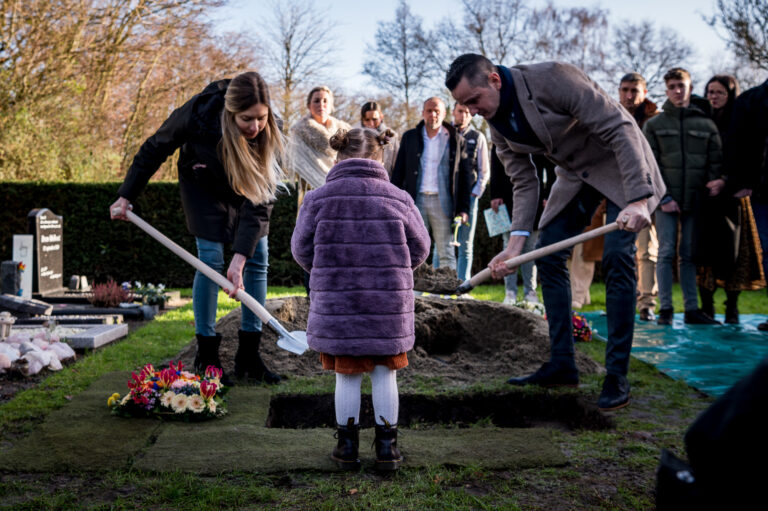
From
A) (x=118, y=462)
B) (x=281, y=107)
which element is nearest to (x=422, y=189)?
(x=118, y=462)

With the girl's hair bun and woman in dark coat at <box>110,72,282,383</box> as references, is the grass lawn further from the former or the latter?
the girl's hair bun

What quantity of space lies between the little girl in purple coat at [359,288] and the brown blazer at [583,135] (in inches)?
44.1

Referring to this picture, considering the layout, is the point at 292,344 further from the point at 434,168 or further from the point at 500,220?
the point at 500,220

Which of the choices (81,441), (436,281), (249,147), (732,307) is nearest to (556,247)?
(249,147)

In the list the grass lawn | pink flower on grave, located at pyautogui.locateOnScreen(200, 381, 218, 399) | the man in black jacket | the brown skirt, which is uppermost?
the man in black jacket

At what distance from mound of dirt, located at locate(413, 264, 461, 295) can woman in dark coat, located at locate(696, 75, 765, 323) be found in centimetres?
251

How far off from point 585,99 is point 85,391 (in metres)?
3.26

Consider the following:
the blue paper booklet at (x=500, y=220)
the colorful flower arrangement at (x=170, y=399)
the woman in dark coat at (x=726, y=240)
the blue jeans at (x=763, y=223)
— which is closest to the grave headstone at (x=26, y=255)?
the blue paper booklet at (x=500, y=220)

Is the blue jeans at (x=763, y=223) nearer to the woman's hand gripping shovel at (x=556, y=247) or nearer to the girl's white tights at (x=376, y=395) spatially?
the woman's hand gripping shovel at (x=556, y=247)

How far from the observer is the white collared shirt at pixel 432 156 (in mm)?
7254

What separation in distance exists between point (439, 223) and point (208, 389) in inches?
174

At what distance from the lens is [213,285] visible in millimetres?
3947

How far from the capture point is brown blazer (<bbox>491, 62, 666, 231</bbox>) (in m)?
3.34

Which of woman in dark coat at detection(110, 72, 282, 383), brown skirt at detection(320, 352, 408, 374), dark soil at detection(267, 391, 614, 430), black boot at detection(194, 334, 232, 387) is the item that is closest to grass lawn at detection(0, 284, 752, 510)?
brown skirt at detection(320, 352, 408, 374)
